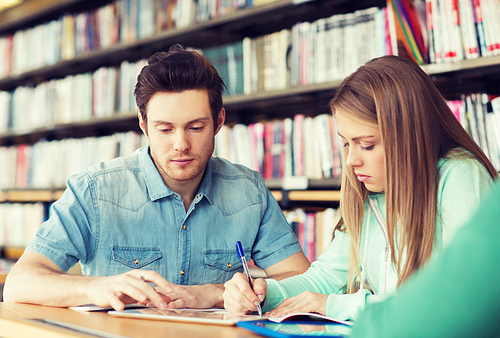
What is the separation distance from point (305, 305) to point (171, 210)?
1.73ft

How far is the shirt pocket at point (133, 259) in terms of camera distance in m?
1.20

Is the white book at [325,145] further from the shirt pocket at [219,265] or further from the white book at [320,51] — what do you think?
the shirt pocket at [219,265]

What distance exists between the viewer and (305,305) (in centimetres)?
88

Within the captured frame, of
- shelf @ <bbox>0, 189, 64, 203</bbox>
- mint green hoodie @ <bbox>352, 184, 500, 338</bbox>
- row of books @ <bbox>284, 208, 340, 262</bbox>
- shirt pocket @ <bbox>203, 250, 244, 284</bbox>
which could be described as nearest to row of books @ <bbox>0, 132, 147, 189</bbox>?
shelf @ <bbox>0, 189, 64, 203</bbox>

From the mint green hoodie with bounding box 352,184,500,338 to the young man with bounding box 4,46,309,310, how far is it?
0.84 m

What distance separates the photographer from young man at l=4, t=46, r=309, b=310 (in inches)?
46.3

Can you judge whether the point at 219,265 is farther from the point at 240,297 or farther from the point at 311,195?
the point at 311,195

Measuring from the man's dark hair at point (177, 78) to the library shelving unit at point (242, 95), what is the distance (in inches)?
22.7

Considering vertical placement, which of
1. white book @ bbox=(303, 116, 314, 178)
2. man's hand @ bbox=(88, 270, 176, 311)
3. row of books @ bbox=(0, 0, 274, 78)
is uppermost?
row of books @ bbox=(0, 0, 274, 78)

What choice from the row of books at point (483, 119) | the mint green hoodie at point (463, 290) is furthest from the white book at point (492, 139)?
the mint green hoodie at point (463, 290)

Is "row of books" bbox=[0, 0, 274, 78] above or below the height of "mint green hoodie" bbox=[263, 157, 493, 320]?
above

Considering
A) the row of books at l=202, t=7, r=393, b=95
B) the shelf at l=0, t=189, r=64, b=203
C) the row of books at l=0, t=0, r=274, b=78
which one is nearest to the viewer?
the row of books at l=202, t=7, r=393, b=95

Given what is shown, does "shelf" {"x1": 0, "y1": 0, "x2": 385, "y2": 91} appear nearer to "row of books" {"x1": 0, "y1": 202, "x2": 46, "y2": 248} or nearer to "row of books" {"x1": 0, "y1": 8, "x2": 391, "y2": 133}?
"row of books" {"x1": 0, "y1": 8, "x2": 391, "y2": 133}

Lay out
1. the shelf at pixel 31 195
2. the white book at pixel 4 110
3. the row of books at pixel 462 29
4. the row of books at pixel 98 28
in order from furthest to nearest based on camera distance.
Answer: the white book at pixel 4 110, the shelf at pixel 31 195, the row of books at pixel 98 28, the row of books at pixel 462 29
